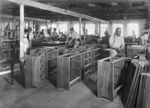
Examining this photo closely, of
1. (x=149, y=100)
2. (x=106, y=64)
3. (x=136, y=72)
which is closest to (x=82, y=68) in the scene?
(x=106, y=64)

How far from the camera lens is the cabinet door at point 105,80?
3643mm

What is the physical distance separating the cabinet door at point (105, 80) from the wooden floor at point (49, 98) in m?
0.15

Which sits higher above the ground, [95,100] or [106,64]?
[106,64]

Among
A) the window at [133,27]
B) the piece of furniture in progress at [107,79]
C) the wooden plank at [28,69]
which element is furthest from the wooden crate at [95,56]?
the window at [133,27]

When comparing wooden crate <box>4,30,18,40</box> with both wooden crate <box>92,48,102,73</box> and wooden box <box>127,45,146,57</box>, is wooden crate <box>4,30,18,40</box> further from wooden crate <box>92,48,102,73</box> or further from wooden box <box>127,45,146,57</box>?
wooden box <box>127,45,146,57</box>

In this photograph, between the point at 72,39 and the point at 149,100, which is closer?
the point at 149,100

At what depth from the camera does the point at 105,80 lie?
3.73m

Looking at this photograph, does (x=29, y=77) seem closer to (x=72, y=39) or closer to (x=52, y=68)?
(x=52, y=68)

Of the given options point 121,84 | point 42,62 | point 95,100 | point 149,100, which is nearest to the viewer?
point 149,100

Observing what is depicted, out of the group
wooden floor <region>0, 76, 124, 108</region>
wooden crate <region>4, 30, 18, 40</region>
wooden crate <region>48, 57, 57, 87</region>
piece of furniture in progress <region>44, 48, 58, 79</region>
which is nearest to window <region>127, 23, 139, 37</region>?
wooden crate <region>4, 30, 18, 40</region>

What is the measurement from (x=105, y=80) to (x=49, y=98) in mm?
1284

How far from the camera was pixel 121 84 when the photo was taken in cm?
431

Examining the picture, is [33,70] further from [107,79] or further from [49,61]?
[107,79]

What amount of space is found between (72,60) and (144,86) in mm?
2485
